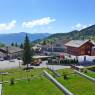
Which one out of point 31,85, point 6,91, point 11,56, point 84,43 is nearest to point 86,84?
point 31,85

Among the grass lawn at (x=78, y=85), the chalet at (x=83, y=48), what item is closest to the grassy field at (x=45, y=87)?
the grass lawn at (x=78, y=85)

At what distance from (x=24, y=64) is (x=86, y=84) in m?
37.2

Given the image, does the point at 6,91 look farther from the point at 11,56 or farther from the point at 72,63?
the point at 11,56

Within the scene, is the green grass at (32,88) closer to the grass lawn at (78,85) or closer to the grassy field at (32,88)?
the grassy field at (32,88)

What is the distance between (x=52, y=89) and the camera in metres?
29.8

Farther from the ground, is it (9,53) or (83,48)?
(83,48)

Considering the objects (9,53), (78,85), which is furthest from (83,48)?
(78,85)

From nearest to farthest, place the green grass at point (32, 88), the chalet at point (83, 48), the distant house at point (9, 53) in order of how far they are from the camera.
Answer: the green grass at point (32, 88), the chalet at point (83, 48), the distant house at point (9, 53)

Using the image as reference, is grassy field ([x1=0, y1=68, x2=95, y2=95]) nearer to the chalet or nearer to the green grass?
the green grass

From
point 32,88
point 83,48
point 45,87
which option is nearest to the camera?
point 45,87

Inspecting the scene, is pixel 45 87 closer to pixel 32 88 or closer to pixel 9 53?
pixel 32 88

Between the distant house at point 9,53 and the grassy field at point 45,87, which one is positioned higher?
the distant house at point 9,53

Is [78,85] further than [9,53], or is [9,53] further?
[9,53]

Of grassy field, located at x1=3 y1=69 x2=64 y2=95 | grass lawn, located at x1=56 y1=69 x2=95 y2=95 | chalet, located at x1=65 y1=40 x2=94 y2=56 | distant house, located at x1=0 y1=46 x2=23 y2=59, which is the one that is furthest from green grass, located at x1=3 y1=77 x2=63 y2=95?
distant house, located at x1=0 y1=46 x2=23 y2=59
